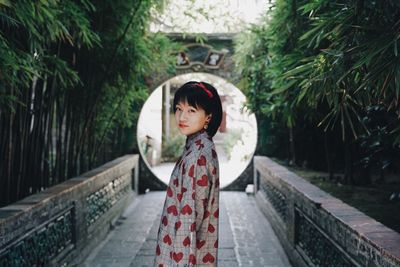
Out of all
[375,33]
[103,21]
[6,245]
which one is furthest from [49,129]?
[375,33]

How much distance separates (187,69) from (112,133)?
1787 mm

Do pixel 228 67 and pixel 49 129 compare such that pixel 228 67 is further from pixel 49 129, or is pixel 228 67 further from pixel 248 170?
pixel 49 129

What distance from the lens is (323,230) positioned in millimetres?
3279

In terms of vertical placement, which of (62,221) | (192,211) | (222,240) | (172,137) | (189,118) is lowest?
(222,240)

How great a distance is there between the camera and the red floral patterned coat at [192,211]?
2.13 m

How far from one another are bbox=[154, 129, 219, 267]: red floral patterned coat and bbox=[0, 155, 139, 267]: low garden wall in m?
1.00

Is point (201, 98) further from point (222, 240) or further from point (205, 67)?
point (205, 67)

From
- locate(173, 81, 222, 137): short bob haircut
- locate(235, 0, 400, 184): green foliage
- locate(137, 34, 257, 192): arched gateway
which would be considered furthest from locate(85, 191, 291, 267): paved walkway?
locate(173, 81, 222, 137): short bob haircut

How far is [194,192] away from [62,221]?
2.17 meters

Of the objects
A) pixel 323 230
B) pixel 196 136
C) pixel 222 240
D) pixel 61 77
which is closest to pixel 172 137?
pixel 222 240

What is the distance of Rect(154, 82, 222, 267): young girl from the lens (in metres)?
2.14

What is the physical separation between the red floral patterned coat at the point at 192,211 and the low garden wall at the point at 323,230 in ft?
2.42

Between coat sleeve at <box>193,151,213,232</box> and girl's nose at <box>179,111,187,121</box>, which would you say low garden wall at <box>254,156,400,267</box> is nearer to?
coat sleeve at <box>193,151,213,232</box>

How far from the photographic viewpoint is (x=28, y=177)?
157 inches
